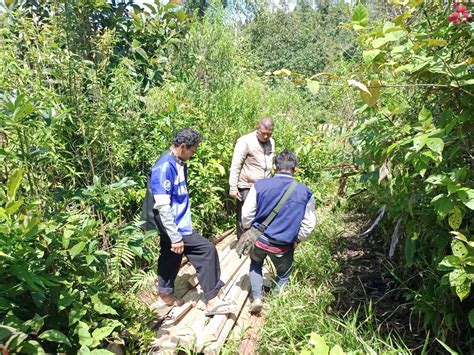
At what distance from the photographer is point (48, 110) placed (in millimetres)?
2170

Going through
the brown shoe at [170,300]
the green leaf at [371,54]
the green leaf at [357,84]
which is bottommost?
the brown shoe at [170,300]

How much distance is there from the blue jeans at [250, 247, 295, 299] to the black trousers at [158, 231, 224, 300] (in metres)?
A: 0.38

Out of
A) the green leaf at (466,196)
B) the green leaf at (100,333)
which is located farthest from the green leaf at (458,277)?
the green leaf at (100,333)

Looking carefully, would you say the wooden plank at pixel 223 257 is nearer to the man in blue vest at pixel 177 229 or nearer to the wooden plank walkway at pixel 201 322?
the wooden plank walkway at pixel 201 322

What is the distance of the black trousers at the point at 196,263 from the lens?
11.2 feet

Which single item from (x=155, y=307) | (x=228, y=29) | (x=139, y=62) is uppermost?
(x=228, y=29)

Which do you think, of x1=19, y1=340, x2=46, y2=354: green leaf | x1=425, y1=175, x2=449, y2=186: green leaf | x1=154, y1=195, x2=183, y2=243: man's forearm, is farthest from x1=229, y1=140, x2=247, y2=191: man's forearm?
x1=19, y1=340, x2=46, y2=354: green leaf

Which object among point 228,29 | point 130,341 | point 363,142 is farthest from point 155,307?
point 228,29

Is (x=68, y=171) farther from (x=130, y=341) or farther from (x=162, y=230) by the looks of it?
(x=130, y=341)

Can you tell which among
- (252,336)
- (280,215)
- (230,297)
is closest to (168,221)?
(280,215)

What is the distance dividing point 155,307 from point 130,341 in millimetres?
665

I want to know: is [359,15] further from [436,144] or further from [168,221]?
[168,221]

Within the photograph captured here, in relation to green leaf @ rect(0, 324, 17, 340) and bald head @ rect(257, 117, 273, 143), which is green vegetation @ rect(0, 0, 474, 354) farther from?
bald head @ rect(257, 117, 273, 143)

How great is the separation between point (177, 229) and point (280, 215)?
0.92 m
